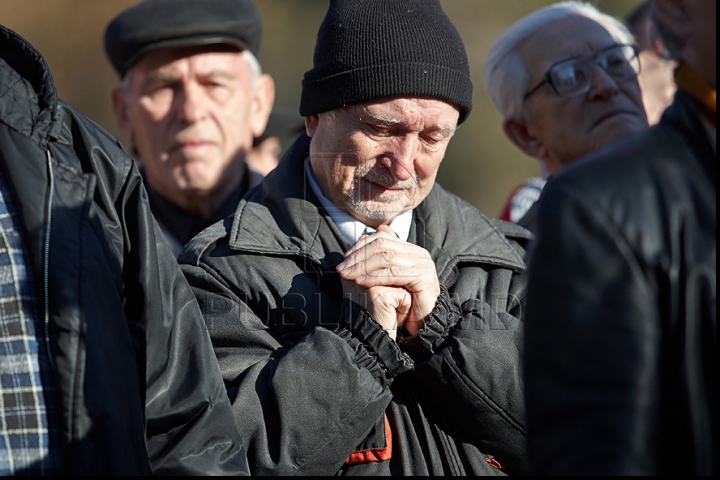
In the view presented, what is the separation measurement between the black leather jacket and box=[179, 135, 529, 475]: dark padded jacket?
0.82 meters

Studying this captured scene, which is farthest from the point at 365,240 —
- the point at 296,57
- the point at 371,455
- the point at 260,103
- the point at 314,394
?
the point at 296,57

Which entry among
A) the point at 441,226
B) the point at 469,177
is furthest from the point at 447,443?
the point at 469,177

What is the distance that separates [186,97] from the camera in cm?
364

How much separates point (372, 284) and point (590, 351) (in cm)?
98

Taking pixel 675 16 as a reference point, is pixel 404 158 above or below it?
below

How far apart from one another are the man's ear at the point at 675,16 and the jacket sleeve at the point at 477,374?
1.01 metres

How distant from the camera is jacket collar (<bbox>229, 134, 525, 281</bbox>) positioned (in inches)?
93.4

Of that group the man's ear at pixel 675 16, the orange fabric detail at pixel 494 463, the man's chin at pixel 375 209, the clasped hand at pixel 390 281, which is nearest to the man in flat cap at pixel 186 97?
the man's chin at pixel 375 209

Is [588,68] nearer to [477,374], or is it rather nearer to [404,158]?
[404,158]

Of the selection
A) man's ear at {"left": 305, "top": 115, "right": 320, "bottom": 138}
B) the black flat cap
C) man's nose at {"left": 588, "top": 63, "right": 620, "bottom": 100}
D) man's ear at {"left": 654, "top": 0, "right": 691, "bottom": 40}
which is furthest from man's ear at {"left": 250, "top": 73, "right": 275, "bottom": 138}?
man's ear at {"left": 654, "top": 0, "right": 691, "bottom": 40}

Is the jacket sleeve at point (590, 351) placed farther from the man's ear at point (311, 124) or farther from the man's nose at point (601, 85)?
the man's nose at point (601, 85)

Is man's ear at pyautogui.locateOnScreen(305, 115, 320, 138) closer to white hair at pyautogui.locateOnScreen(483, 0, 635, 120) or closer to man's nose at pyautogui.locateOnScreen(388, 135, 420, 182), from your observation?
man's nose at pyautogui.locateOnScreen(388, 135, 420, 182)

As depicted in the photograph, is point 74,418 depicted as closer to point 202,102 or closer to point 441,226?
point 441,226

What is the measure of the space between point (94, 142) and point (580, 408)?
1.23 m
